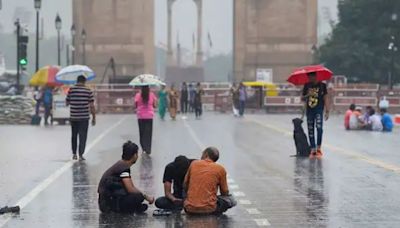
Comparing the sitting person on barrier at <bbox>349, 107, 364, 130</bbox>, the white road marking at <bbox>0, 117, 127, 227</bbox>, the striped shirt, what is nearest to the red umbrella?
the striped shirt

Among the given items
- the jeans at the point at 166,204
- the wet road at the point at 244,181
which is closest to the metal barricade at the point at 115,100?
the wet road at the point at 244,181

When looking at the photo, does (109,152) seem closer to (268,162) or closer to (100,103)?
(268,162)

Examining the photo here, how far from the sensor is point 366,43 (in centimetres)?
6950

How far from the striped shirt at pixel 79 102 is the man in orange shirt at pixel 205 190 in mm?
7820

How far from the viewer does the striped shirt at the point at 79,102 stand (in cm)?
1855

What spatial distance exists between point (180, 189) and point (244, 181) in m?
3.44

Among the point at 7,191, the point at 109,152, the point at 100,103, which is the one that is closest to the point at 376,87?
the point at 100,103

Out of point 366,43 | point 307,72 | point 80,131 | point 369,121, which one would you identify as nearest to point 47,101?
point 369,121

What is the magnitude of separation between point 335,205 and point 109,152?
9.86 meters

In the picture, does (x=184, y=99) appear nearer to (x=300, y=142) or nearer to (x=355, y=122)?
(x=355, y=122)

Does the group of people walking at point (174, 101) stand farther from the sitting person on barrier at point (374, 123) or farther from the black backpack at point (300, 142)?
the black backpack at point (300, 142)

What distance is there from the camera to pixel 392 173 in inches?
622

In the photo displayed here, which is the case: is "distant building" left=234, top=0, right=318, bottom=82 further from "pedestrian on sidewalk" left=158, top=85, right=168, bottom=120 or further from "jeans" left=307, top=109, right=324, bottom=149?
"jeans" left=307, top=109, right=324, bottom=149

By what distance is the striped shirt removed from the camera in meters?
18.5
